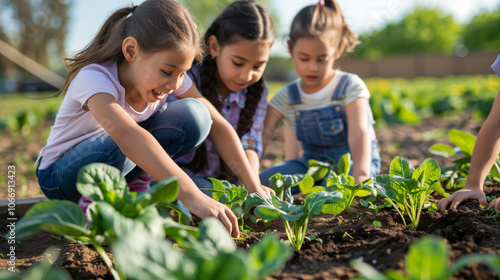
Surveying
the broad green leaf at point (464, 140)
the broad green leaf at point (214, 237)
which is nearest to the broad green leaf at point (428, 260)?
the broad green leaf at point (214, 237)

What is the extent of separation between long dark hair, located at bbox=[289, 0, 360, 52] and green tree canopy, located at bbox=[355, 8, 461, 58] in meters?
41.5

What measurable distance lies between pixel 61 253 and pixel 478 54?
28.1m

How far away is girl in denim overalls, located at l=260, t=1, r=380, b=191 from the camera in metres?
2.58

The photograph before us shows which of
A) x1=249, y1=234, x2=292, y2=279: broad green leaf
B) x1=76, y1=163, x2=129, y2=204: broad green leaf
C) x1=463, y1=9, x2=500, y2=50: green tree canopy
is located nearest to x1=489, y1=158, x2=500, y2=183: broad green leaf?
x1=249, y1=234, x2=292, y2=279: broad green leaf

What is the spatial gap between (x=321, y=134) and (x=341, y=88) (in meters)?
0.32

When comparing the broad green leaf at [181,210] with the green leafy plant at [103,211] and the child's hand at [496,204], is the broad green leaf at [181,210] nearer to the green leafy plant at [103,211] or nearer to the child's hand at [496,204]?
the green leafy plant at [103,211]

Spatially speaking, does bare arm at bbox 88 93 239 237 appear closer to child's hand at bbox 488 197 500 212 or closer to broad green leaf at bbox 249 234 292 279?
broad green leaf at bbox 249 234 292 279

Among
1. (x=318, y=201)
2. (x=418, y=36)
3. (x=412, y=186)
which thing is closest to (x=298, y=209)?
(x=318, y=201)

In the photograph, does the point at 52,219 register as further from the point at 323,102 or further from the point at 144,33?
the point at 323,102

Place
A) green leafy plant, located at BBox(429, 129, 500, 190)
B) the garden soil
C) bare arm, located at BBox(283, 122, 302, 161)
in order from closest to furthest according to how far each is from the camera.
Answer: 1. the garden soil
2. green leafy plant, located at BBox(429, 129, 500, 190)
3. bare arm, located at BBox(283, 122, 302, 161)

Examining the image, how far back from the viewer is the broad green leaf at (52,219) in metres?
1.05

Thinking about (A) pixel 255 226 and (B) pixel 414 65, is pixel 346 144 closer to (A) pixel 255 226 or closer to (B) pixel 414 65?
(A) pixel 255 226

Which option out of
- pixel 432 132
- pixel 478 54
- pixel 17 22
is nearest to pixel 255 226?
pixel 432 132

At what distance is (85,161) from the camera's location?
200 centimetres
